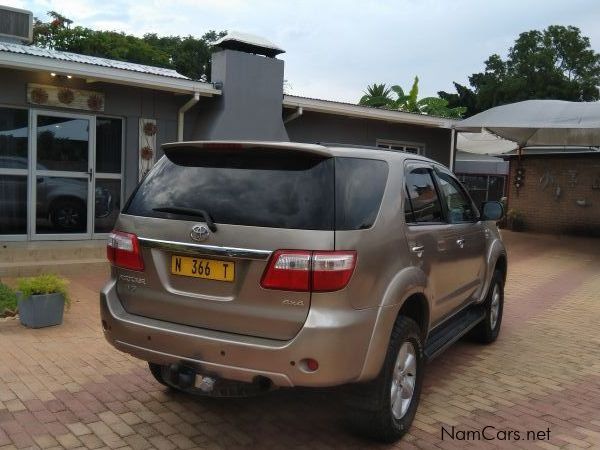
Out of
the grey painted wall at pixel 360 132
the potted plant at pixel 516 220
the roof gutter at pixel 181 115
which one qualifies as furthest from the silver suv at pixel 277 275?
the potted plant at pixel 516 220

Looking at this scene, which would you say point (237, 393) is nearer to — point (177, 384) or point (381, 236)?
point (177, 384)

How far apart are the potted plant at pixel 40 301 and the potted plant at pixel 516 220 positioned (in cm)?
1534

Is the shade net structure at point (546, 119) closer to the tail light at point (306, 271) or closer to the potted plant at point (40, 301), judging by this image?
the potted plant at point (40, 301)

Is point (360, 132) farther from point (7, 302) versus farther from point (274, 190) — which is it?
point (274, 190)

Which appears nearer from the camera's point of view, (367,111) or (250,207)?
(250,207)

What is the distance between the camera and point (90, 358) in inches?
193

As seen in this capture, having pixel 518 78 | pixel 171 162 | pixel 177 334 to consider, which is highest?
pixel 518 78

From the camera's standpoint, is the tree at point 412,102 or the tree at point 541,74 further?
the tree at point 541,74

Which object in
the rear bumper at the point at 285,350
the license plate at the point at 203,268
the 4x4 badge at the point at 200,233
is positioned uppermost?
the 4x4 badge at the point at 200,233

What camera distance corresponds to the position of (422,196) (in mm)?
4152

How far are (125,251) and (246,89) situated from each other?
288 inches

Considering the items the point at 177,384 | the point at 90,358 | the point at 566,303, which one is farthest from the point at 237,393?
the point at 566,303

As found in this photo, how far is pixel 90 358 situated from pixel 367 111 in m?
8.25

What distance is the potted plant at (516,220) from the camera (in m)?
18.0
